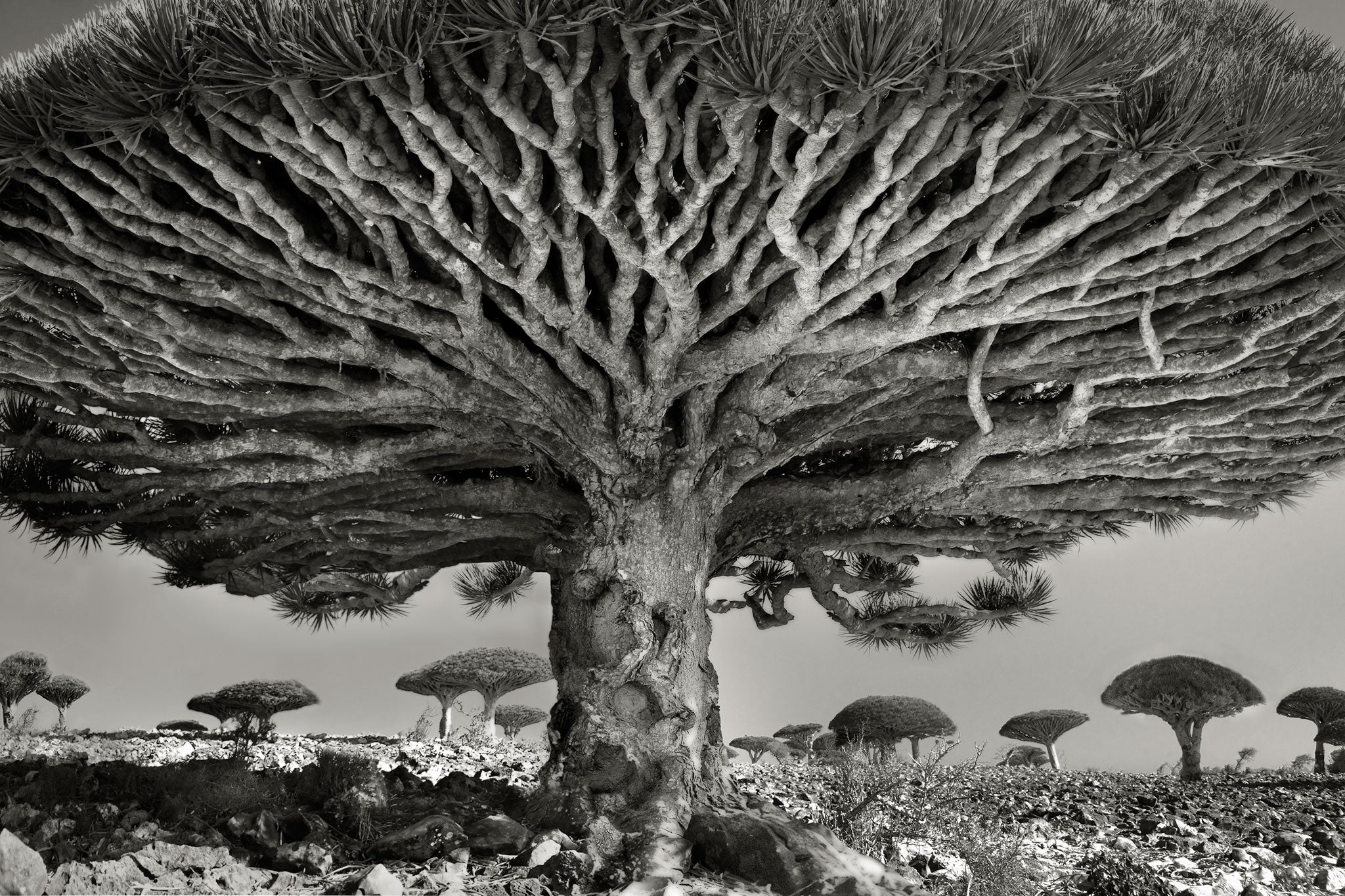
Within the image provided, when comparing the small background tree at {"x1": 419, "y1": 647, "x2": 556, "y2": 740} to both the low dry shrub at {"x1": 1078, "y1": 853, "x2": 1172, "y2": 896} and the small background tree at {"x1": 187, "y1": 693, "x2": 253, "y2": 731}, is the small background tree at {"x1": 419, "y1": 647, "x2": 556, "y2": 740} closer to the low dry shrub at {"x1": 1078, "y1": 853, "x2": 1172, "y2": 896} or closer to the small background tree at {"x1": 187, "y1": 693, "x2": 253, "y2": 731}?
the small background tree at {"x1": 187, "y1": 693, "x2": 253, "y2": 731}

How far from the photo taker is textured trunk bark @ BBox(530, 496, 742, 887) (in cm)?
528

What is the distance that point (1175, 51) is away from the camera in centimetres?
387

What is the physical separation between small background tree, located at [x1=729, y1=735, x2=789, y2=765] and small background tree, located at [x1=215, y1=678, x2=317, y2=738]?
662 centimetres

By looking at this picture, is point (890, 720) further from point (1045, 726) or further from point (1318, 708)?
point (1318, 708)

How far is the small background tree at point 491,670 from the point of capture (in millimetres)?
15164

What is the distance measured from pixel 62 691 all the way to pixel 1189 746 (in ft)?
60.6

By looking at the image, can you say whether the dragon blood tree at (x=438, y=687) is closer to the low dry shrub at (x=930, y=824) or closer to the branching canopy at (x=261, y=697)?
the branching canopy at (x=261, y=697)

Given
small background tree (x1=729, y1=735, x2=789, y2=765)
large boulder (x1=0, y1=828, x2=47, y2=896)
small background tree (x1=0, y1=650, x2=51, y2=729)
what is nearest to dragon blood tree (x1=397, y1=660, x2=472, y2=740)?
small background tree (x1=729, y1=735, x2=789, y2=765)

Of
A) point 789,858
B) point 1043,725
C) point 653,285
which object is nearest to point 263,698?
point 653,285

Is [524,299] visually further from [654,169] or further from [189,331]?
[189,331]

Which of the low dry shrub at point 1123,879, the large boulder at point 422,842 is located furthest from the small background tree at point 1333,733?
the large boulder at point 422,842

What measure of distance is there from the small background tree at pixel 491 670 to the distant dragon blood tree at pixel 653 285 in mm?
7958

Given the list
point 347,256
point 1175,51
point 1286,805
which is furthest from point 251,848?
point 1286,805

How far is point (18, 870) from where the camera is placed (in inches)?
121
